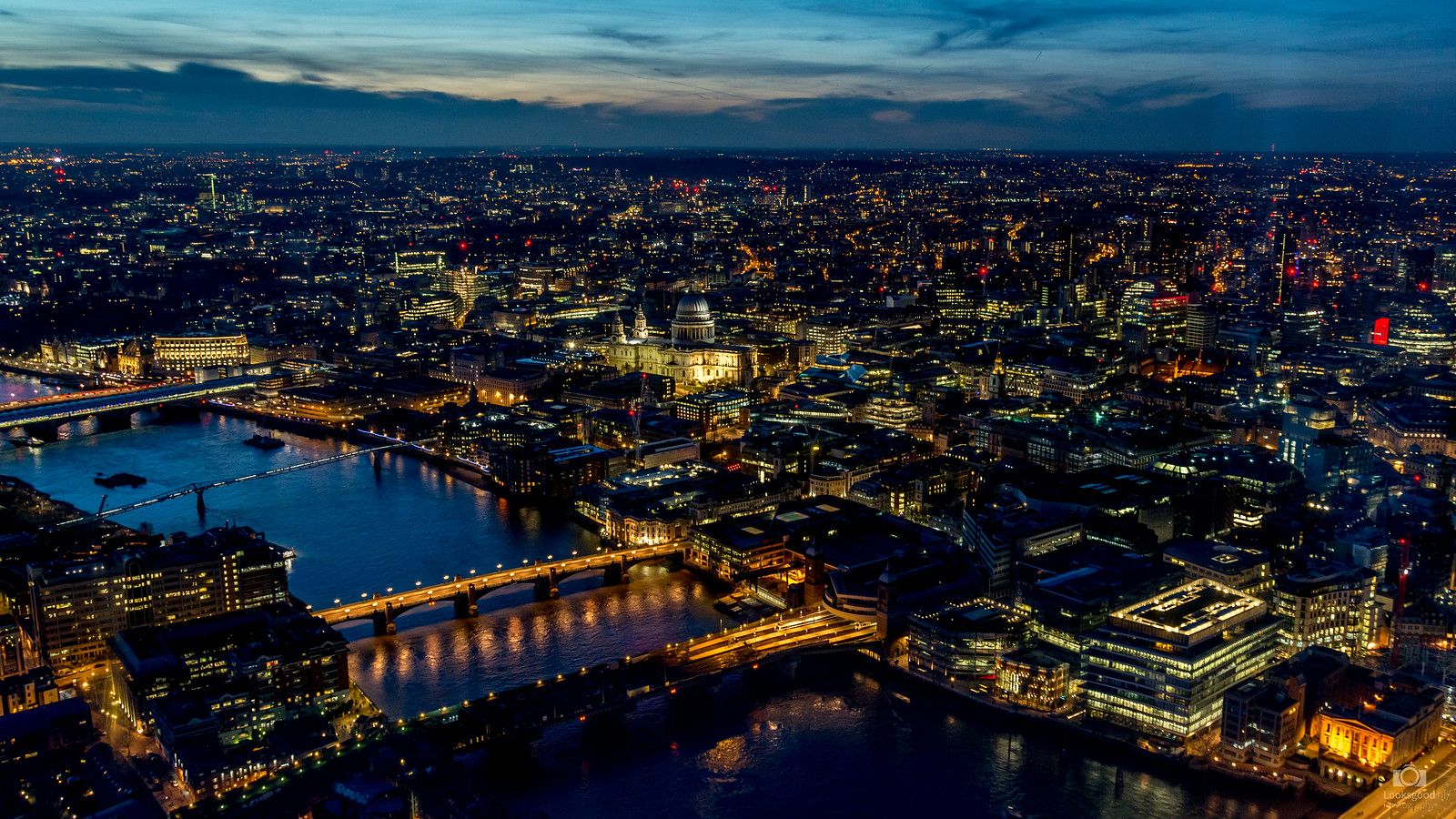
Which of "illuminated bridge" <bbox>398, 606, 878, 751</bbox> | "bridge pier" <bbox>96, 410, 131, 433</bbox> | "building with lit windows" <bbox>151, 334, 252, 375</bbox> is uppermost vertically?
"building with lit windows" <bbox>151, 334, 252, 375</bbox>

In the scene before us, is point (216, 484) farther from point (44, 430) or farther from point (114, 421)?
point (114, 421)

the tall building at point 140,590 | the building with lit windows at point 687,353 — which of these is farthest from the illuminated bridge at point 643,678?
the building with lit windows at point 687,353

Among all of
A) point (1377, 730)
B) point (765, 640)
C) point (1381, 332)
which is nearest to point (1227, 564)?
point (1377, 730)

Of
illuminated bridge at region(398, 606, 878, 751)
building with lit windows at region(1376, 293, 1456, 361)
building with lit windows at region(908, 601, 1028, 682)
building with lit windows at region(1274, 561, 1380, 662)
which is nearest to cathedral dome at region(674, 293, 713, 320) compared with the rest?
illuminated bridge at region(398, 606, 878, 751)

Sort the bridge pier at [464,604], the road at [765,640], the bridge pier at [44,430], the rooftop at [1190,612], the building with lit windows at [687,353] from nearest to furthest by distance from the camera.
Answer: the rooftop at [1190,612]
the road at [765,640]
the bridge pier at [464,604]
the bridge pier at [44,430]
the building with lit windows at [687,353]

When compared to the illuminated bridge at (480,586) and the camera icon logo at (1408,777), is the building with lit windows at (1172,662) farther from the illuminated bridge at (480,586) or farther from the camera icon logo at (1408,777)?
the illuminated bridge at (480,586)

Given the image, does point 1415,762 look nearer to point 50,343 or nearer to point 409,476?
point 409,476

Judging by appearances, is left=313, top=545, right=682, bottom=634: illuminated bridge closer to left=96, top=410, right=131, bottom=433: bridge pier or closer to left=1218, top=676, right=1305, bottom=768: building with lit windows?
left=1218, top=676, right=1305, bottom=768: building with lit windows
